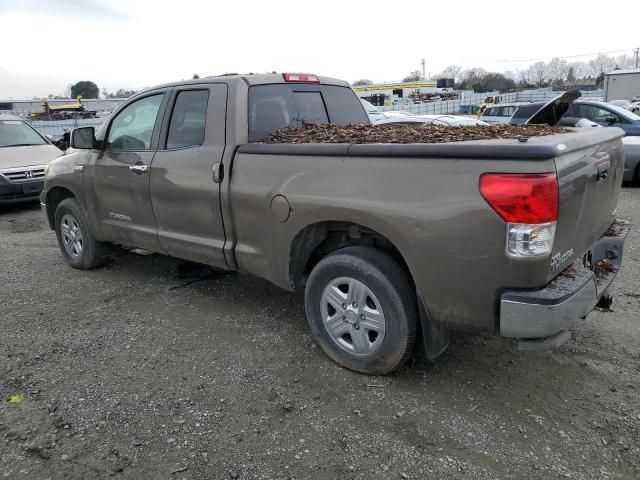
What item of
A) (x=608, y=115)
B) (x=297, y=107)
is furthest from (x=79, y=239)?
(x=608, y=115)

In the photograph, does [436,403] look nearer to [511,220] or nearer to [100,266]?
[511,220]

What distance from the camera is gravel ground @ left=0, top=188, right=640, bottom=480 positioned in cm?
261

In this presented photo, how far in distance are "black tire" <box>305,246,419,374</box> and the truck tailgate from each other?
2.73 feet

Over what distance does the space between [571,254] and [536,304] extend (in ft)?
1.67

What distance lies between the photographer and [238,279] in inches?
208

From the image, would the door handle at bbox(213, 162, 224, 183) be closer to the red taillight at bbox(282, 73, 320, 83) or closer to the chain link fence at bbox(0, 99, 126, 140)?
the red taillight at bbox(282, 73, 320, 83)

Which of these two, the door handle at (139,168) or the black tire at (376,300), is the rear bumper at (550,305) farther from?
the door handle at (139,168)

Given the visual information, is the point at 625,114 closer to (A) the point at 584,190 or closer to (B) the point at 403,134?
(B) the point at 403,134

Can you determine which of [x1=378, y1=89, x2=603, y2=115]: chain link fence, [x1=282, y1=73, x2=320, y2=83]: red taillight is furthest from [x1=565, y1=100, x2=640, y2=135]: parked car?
[x1=378, y1=89, x2=603, y2=115]: chain link fence

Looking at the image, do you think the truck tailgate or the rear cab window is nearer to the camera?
the truck tailgate

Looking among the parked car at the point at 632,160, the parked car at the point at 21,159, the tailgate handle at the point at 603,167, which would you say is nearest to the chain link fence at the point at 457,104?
the parked car at the point at 632,160

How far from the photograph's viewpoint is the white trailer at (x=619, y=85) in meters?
32.5

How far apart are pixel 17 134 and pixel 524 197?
35.6ft

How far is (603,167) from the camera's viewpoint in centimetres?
307
